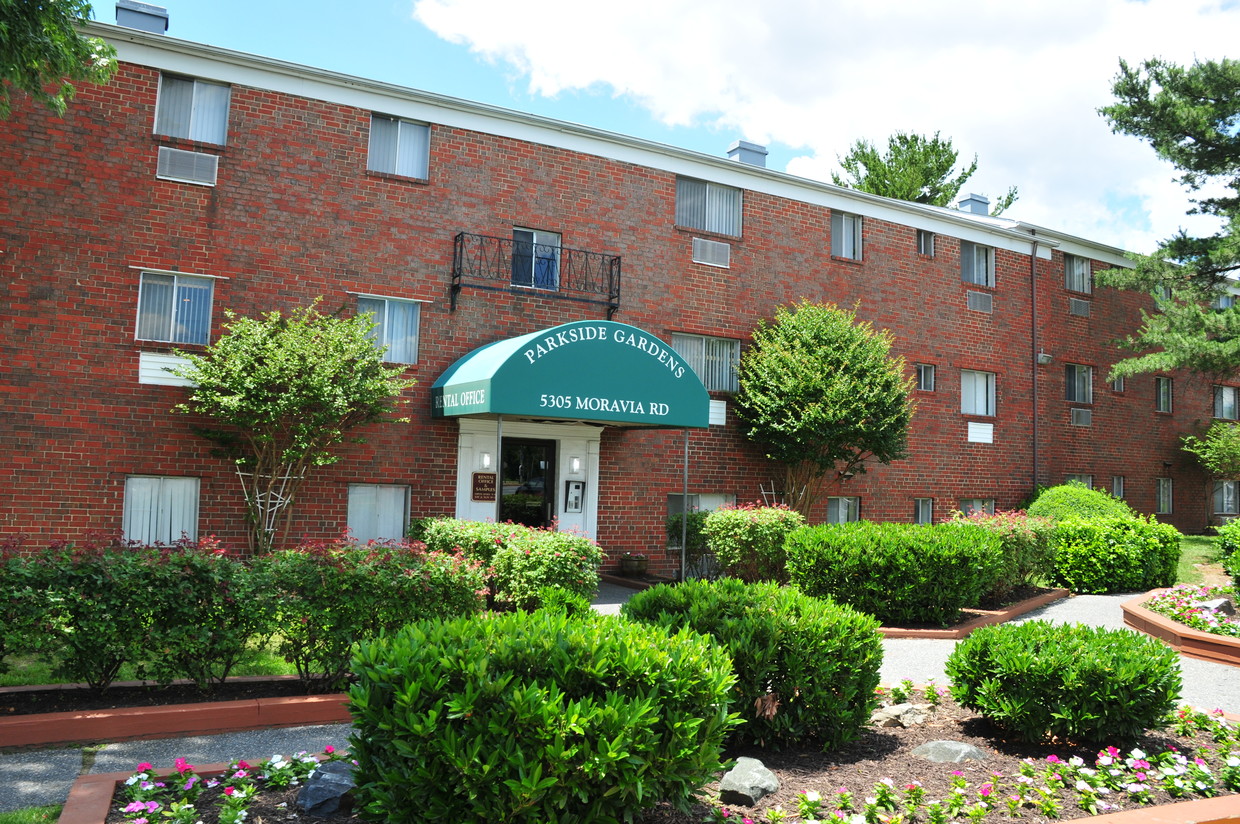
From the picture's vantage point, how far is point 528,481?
53.1ft

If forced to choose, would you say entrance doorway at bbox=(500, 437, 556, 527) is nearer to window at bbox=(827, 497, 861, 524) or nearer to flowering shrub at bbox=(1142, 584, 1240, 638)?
window at bbox=(827, 497, 861, 524)

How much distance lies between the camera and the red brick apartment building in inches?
502

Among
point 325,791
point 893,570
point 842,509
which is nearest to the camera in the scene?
point 325,791

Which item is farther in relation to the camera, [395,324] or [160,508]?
[395,324]

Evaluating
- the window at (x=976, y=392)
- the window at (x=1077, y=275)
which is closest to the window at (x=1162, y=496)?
the window at (x=1077, y=275)

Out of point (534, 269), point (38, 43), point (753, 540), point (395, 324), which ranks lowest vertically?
point (753, 540)

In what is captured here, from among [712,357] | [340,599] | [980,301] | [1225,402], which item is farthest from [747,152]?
[1225,402]

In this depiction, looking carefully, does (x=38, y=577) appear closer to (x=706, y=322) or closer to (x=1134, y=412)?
(x=706, y=322)

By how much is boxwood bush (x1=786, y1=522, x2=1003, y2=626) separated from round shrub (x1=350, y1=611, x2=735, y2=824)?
722 cm

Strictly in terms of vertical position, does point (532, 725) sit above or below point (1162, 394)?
below

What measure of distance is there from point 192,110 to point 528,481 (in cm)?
811

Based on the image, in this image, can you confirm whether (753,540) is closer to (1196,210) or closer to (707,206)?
(707,206)

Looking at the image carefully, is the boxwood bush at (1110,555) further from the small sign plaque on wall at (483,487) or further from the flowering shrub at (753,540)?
the small sign plaque on wall at (483,487)

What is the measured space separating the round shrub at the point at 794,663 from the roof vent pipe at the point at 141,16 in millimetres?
13373
